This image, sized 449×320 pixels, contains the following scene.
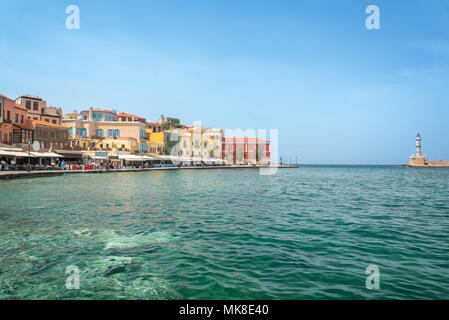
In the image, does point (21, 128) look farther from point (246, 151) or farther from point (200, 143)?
point (246, 151)

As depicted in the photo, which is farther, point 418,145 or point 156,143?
point 418,145

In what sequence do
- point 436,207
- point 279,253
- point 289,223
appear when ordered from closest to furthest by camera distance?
point 279,253
point 289,223
point 436,207

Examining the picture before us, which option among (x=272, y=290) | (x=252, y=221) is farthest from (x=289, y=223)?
(x=272, y=290)

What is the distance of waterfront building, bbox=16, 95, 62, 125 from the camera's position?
46062 mm

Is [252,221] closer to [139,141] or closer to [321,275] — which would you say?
[321,275]

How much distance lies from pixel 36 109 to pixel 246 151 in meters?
62.8

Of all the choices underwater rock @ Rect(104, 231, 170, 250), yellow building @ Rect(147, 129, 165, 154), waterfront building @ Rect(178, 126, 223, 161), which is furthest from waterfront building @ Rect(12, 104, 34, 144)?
underwater rock @ Rect(104, 231, 170, 250)

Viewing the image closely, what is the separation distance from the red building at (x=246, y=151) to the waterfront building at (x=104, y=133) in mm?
32010

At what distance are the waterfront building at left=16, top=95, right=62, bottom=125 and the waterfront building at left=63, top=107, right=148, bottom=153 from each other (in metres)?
3.41

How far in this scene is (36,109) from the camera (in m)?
47.6

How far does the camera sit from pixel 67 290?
15.7ft

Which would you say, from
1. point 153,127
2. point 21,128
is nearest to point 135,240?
point 21,128

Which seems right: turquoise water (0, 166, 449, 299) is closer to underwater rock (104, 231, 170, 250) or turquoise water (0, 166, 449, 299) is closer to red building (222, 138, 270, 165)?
underwater rock (104, 231, 170, 250)
